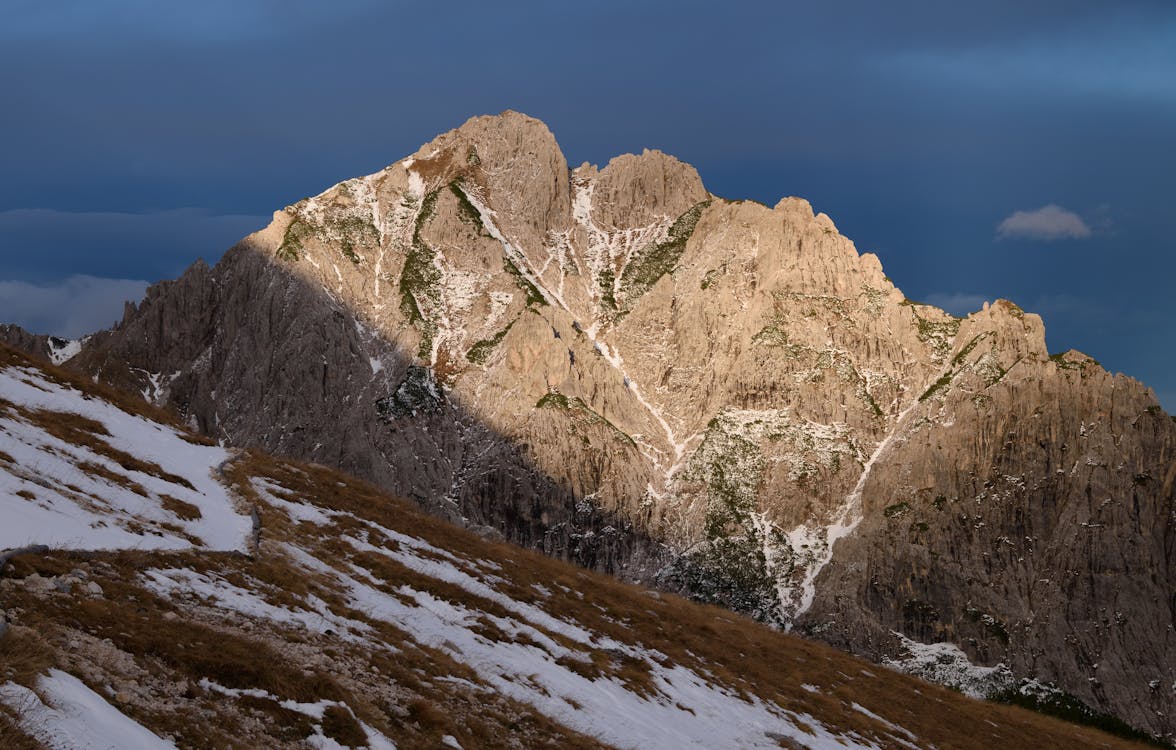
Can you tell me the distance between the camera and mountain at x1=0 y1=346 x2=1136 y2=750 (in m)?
19.0

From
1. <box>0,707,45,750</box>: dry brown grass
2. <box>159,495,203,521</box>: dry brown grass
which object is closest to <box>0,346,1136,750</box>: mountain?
<box>0,707,45,750</box>: dry brown grass

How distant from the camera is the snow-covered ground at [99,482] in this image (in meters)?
27.1

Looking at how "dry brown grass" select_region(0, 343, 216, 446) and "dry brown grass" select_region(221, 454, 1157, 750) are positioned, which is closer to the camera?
"dry brown grass" select_region(221, 454, 1157, 750)

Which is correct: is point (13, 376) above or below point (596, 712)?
above

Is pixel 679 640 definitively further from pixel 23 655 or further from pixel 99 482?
pixel 23 655

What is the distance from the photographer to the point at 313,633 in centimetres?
2723

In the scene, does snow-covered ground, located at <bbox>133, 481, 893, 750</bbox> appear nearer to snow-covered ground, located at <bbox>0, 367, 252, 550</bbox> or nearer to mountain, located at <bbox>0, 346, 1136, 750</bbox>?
mountain, located at <bbox>0, 346, 1136, 750</bbox>

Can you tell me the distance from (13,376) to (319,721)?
30.0 metres

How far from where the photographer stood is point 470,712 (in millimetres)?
26781

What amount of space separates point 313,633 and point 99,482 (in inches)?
446

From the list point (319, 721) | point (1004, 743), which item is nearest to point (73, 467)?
point (319, 721)

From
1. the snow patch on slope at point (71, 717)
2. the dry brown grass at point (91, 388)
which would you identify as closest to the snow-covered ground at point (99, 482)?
the dry brown grass at point (91, 388)

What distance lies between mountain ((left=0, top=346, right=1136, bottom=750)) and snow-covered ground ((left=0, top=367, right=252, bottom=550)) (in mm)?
123

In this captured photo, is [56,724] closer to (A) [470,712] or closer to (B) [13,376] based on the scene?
(A) [470,712]
